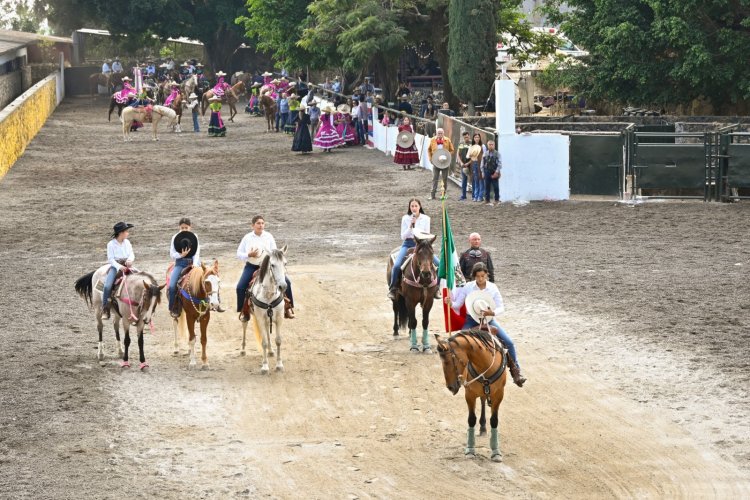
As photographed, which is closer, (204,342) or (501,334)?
(501,334)

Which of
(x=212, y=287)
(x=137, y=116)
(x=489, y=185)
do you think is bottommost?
(x=489, y=185)

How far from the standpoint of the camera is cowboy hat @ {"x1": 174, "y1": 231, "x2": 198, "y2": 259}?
51.4ft

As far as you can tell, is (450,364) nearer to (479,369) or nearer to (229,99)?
(479,369)

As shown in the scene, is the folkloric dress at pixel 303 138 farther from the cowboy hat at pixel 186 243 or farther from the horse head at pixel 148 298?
the horse head at pixel 148 298

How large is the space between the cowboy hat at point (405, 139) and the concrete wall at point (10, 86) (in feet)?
85.9

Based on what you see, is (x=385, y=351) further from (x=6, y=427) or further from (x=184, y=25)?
(x=184, y=25)

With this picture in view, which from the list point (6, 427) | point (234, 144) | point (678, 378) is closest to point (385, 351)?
point (678, 378)

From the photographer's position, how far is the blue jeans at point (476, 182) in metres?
29.7

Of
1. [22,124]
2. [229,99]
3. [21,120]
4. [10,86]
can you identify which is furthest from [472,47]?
[10,86]

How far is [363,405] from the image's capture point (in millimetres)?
13930

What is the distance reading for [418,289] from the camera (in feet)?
52.3

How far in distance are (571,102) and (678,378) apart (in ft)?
107

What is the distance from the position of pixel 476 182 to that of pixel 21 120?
21.3 m

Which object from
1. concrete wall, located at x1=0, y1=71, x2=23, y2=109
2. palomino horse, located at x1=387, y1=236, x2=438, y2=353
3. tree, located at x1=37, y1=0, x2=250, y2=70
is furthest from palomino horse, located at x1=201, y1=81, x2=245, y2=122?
palomino horse, located at x1=387, y1=236, x2=438, y2=353
